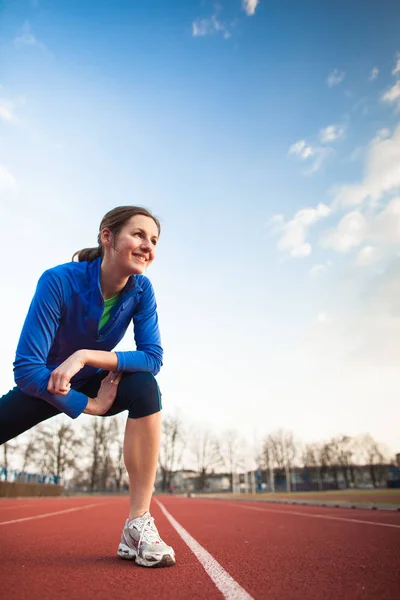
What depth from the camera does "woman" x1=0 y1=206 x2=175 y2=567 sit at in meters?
2.34

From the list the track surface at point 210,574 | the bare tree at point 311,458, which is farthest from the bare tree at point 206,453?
the track surface at point 210,574

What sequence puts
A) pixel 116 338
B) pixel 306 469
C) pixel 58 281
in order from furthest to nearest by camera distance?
pixel 306 469
pixel 116 338
pixel 58 281

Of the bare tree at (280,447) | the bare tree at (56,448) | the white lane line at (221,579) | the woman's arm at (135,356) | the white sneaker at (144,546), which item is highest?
the bare tree at (280,447)

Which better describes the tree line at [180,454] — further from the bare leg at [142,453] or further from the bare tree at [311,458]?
the bare leg at [142,453]

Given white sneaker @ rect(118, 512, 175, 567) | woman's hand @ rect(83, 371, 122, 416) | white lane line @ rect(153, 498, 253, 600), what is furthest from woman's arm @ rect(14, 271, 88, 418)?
white lane line @ rect(153, 498, 253, 600)

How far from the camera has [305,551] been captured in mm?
3236

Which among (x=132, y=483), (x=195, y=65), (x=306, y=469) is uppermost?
(x=195, y=65)

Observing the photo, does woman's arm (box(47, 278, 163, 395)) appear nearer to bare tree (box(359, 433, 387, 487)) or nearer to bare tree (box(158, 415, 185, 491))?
bare tree (box(158, 415, 185, 491))

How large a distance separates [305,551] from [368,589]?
1.51 metres

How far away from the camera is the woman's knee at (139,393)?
2.59 meters

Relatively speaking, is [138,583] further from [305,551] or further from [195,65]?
[195,65]

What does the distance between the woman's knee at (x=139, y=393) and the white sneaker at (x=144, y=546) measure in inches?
23.7

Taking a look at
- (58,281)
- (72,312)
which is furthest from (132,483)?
(58,281)

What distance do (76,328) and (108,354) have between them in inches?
13.3
